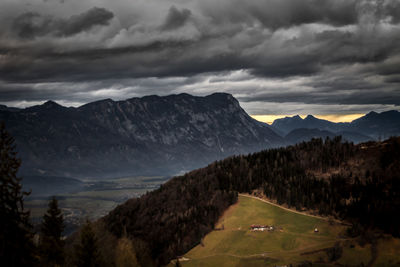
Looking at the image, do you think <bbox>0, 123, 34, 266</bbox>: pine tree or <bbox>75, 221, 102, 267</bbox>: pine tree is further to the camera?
<bbox>75, 221, 102, 267</bbox>: pine tree

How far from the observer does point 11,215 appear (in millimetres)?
41000

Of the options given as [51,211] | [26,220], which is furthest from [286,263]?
[26,220]

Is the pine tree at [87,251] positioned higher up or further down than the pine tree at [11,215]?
further down

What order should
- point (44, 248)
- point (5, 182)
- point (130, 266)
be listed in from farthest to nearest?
point (130, 266), point (44, 248), point (5, 182)

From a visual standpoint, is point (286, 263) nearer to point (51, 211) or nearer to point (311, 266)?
point (311, 266)

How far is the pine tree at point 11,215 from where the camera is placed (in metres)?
39.7

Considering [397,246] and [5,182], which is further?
[397,246]

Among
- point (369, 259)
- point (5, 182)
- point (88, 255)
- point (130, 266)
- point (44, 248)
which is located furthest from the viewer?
point (369, 259)

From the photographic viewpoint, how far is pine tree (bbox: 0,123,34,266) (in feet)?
130

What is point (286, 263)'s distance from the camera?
196 metres

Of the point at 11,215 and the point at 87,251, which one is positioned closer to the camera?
the point at 11,215

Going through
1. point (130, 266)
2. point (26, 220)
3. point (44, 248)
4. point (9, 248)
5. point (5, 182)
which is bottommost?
point (130, 266)

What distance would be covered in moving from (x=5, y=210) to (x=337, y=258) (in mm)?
192410

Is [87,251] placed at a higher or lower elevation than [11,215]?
lower
